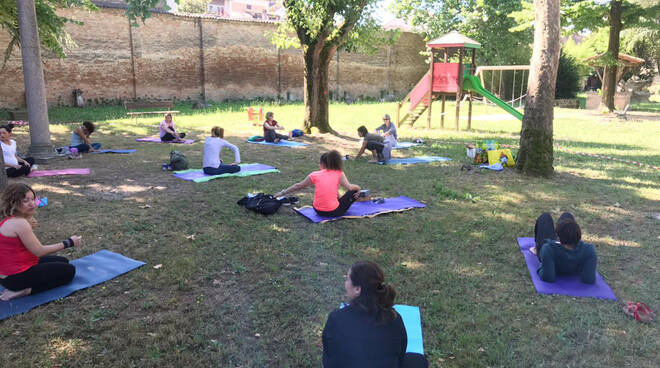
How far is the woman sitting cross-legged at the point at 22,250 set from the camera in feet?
12.8

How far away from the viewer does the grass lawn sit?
3490 mm

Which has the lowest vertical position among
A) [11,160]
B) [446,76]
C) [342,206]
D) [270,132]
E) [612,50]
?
[342,206]

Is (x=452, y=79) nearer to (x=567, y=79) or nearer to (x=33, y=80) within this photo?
(x=33, y=80)

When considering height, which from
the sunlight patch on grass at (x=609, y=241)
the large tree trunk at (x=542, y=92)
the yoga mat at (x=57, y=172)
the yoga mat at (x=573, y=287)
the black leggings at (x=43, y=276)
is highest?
the large tree trunk at (x=542, y=92)

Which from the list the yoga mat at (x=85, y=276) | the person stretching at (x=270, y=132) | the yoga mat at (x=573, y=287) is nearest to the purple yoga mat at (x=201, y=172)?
the person stretching at (x=270, y=132)

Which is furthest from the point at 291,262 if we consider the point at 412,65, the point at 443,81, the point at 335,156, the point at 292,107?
the point at 412,65

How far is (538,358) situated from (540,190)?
5409 millimetres

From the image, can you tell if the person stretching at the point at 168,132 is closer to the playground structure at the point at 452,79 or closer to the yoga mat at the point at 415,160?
the yoga mat at the point at 415,160

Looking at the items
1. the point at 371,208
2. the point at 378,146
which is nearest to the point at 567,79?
the point at 378,146

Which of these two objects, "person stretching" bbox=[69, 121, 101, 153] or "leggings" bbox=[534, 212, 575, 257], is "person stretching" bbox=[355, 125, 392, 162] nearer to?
"leggings" bbox=[534, 212, 575, 257]

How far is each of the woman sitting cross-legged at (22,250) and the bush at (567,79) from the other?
3330cm

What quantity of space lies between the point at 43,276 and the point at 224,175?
4946mm

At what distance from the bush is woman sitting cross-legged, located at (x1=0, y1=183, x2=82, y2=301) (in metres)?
33.3

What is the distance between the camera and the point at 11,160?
849cm
